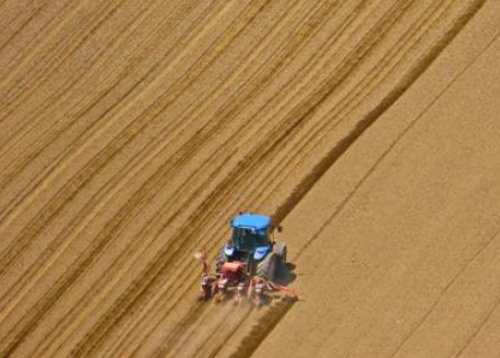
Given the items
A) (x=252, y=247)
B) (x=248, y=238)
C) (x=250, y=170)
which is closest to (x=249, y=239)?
(x=248, y=238)

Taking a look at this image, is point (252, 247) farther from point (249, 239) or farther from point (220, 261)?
point (220, 261)

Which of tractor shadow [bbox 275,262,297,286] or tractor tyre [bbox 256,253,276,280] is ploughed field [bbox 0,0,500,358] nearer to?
tractor shadow [bbox 275,262,297,286]

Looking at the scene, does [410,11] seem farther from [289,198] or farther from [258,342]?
[258,342]

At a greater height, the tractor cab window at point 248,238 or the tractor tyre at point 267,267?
the tractor cab window at point 248,238

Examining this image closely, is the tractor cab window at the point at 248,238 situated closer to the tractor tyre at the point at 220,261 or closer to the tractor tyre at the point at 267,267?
the tractor tyre at the point at 220,261

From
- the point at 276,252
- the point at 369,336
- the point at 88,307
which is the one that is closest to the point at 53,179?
the point at 88,307

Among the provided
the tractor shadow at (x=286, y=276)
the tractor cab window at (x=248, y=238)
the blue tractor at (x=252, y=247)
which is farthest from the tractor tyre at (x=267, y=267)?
the tractor cab window at (x=248, y=238)

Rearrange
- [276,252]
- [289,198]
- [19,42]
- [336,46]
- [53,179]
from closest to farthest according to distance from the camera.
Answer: [276,252] → [289,198] → [53,179] → [336,46] → [19,42]

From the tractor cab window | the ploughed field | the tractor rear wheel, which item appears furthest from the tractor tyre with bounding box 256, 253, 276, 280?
the ploughed field
